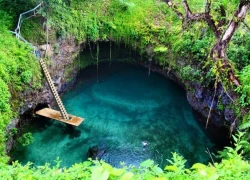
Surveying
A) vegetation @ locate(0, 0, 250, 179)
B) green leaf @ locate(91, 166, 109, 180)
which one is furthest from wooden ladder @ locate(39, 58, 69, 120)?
green leaf @ locate(91, 166, 109, 180)

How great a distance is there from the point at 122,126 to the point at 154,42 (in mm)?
4980

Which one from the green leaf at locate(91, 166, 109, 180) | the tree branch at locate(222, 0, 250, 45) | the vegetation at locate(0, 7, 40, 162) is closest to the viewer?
the green leaf at locate(91, 166, 109, 180)

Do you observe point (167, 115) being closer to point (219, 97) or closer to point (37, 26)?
point (219, 97)

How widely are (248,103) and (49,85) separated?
7.83 m

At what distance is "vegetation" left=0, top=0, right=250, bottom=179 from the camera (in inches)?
235

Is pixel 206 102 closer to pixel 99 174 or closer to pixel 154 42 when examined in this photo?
pixel 154 42

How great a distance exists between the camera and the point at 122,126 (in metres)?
13.3

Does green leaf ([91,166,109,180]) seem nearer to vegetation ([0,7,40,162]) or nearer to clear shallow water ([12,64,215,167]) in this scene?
vegetation ([0,7,40,162])

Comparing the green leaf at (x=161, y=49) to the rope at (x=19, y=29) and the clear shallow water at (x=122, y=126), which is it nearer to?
the clear shallow water at (x=122, y=126)

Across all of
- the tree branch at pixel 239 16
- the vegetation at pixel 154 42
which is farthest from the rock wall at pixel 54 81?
the tree branch at pixel 239 16

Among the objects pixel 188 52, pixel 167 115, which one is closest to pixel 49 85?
pixel 167 115

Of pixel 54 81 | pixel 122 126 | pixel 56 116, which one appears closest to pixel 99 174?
pixel 56 116

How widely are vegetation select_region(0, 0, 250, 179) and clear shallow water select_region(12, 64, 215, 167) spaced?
0.93 meters

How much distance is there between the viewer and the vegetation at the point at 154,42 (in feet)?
19.6
